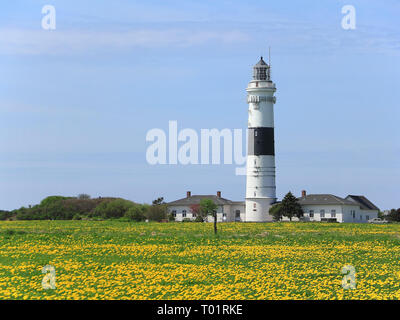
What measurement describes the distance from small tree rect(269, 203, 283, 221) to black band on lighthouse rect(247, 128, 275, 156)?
7136 mm

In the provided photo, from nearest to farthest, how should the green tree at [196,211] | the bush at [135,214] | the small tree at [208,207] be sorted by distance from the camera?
the bush at [135,214]
the small tree at [208,207]
the green tree at [196,211]

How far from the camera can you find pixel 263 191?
91.6 metres

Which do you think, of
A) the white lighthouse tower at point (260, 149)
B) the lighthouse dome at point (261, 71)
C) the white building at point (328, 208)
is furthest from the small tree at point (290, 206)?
the lighthouse dome at point (261, 71)

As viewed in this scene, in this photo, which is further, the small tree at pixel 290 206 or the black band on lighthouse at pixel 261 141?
the small tree at pixel 290 206

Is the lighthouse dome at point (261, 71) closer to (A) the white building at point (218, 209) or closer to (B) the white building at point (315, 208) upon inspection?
(B) the white building at point (315, 208)

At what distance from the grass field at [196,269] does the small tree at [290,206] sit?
53594 mm

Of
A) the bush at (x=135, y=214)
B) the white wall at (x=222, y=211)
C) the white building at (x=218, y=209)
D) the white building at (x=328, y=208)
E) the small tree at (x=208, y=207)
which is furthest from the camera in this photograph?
the white building at (x=218, y=209)

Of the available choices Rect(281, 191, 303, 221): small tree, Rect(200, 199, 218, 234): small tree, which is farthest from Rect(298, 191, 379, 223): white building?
Rect(200, 199, 218, 234): small tree

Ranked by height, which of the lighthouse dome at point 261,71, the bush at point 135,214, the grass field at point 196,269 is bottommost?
the grass field at point 196,269

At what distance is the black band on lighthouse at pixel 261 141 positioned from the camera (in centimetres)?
8950

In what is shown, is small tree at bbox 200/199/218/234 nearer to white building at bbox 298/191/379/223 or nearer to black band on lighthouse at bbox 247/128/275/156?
black band on lighthouse at bbox 247/128/275/156

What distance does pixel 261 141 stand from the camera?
89500 millimetres

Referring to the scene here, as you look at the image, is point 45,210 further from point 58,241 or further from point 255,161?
point 58,241

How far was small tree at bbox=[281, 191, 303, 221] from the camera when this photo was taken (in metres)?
92.9
